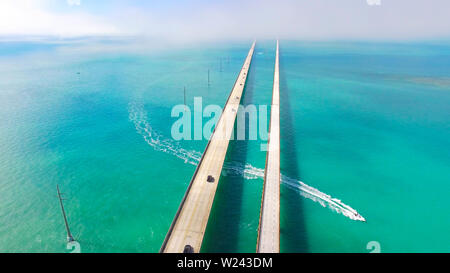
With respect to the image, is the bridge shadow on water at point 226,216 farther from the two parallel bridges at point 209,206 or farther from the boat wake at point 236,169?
the two parallel bridges at point 209,206

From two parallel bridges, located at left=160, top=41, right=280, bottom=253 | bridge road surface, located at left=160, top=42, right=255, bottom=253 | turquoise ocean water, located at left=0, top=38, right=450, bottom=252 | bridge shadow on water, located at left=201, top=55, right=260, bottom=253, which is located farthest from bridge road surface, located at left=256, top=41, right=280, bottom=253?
bridge road surface, located at left=160, top=42, right=255, bottom=253

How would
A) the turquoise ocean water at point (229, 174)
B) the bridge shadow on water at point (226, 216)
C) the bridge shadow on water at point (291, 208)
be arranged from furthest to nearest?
the turquoise ocean water at point (229, 174), the bridge shadow on water at point (291, 208), the bridge shadow on water at point (226, 216)

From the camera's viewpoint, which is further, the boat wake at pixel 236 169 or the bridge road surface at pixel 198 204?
the boat wake at pixel 236 169

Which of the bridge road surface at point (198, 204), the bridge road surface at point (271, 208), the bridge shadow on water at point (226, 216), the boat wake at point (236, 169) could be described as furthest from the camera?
the boat wake at point (236, 169)

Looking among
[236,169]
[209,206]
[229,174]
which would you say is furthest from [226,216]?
[236,169]

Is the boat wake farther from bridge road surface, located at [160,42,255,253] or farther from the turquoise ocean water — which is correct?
bridge road surface, located at [160,42,255,253]

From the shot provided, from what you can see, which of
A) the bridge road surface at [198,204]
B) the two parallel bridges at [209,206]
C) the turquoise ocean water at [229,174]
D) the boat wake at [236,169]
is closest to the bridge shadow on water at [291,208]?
the turquoise ocean water at [229,174]
